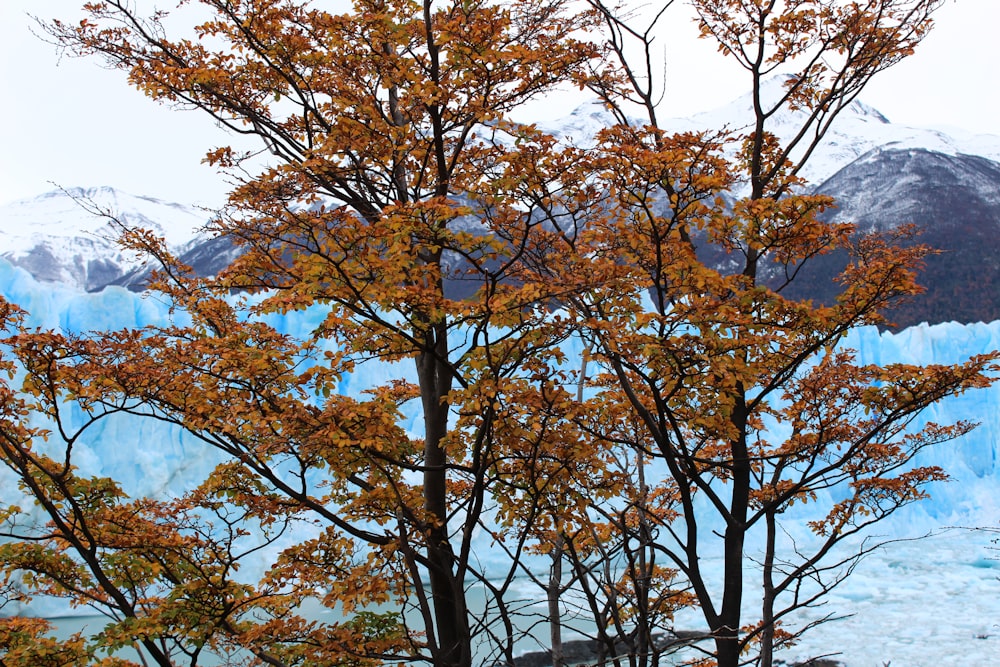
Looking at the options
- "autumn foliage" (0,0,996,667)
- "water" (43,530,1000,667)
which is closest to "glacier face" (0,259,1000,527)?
"water" (43,530,1000,667)

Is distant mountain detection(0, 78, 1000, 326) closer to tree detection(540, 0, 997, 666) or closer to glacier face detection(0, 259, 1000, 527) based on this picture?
glacier face detection(0, 259, 1000, 527)

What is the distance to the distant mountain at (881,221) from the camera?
68.3 ft

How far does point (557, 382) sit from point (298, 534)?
12.7 meters

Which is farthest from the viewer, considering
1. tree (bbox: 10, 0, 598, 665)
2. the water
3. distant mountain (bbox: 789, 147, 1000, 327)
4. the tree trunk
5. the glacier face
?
distant mountain (bbox: 789, 147, 1000, 327)

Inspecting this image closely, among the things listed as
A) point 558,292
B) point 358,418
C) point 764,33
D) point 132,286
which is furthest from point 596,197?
point 132,286

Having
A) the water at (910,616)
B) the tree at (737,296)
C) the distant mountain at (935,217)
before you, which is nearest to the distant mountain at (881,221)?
the distant mountain at (935,217)

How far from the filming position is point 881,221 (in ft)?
76.1

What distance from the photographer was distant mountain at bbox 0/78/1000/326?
20.8 meters

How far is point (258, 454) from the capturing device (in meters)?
3.52

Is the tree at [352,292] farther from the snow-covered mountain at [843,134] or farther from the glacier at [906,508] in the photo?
the snow-covered mountain at [843,134]

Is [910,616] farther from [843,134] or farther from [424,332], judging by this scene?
[843,134]

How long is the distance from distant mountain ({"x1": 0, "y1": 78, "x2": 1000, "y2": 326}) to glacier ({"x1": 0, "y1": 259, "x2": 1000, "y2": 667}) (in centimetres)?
304

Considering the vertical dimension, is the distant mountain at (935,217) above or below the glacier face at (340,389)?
above

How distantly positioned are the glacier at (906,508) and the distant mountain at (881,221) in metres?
3.04
